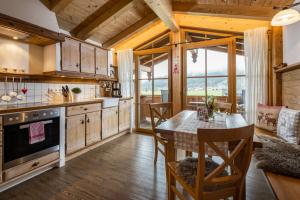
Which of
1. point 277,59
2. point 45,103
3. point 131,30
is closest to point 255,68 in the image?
point 277,59

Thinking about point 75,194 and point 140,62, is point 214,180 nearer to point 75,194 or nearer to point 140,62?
point 75,194

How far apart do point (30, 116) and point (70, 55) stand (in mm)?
1429

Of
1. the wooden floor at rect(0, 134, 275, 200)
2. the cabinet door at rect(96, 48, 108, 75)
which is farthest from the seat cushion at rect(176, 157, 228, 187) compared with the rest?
the cabinet door at rect(96, 48, 108, 75)

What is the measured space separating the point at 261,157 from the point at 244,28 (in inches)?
107

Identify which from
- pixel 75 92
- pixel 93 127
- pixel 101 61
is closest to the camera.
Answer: pixel 93 127

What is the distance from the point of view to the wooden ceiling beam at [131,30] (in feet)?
12.1

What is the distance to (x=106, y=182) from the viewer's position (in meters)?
2.11

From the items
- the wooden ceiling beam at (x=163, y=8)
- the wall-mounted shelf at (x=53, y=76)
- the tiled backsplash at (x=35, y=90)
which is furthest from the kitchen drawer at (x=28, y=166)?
the wooden ceiling beam at (x=163, y=8)

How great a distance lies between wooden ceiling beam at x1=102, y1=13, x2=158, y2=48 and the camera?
3677 mm

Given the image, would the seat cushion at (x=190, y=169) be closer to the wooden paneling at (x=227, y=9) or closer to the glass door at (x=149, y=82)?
the wooden paneling at (x=227, y=9)

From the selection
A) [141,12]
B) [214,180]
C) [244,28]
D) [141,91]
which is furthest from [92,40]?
[214,180]

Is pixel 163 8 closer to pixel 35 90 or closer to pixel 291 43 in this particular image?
pixel 291 43

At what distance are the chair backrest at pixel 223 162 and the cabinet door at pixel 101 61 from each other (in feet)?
10.6

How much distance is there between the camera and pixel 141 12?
11.9 feet
